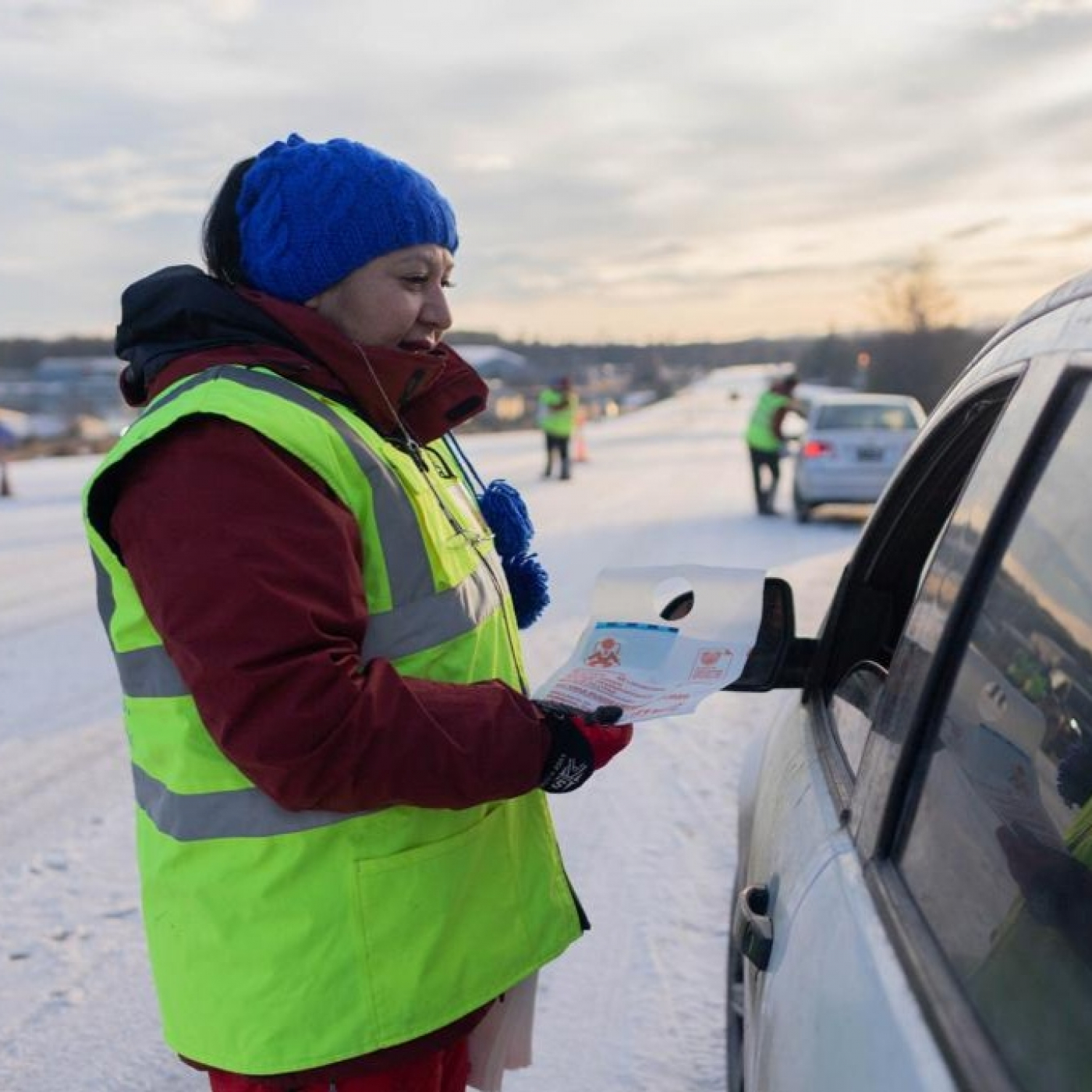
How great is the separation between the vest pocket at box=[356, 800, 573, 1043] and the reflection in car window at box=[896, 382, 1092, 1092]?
0.67m

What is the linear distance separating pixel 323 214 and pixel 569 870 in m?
2.96

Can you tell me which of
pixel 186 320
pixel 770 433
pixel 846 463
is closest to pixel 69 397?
pixel 770 433

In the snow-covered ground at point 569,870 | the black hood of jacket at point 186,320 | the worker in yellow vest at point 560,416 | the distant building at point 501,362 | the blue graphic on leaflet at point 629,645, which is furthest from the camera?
the distant building at point 501,362

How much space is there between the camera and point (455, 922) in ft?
5.79

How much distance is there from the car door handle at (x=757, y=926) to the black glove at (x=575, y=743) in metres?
0.32

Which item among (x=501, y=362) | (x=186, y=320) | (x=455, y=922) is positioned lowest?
(x=501, y=362)

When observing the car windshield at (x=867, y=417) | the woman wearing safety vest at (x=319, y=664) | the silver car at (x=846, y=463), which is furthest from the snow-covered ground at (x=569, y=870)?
the car windshield at (x=867, y=417)

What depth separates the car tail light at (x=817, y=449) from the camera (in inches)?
548

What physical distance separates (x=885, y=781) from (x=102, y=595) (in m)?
1.15

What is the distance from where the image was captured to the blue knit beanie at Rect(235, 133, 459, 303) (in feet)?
6.03

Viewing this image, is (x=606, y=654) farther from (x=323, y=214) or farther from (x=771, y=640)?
(x=323, y=214)

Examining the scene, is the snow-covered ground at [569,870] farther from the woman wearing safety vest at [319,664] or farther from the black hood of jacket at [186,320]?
the black hood of jacket at [186,320]

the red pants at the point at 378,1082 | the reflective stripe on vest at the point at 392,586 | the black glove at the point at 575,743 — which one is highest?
the reflective stripe on vest at the point at 392,586

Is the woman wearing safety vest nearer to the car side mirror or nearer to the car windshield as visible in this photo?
the car side mirror
